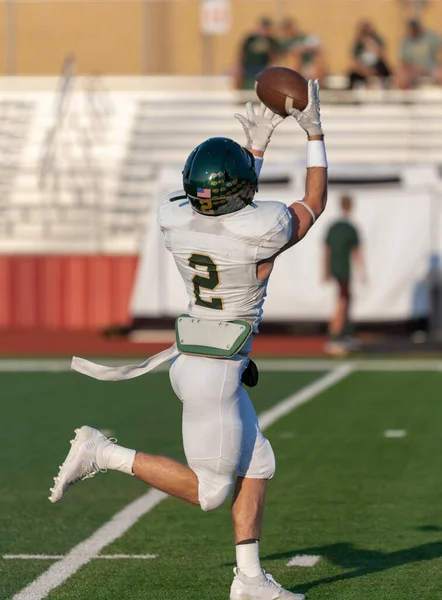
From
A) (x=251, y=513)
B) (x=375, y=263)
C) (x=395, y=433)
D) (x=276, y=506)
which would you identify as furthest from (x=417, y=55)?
(x=251, y=513)

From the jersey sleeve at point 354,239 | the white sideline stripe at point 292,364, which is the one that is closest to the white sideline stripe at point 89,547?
the white sideline stripe at point 292,364

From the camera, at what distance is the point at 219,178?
548 centimetres

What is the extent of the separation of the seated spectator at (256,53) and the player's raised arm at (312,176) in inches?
711

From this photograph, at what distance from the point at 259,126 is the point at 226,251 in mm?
861

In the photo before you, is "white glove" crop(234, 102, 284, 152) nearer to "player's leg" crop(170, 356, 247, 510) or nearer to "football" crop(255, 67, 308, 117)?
"football" crop(255, 67, 308, 117)

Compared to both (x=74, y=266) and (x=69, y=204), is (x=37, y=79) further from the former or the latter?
(x=74, y=266)

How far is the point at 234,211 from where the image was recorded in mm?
5594

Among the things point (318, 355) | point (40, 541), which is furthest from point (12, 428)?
point (318, 355)

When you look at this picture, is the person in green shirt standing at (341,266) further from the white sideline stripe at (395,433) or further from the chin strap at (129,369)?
the chin strap at (129,369)

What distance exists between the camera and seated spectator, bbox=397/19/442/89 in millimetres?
24281

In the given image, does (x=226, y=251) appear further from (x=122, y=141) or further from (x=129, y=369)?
(x=122, y=141)

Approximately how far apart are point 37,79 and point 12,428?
52.2 feet

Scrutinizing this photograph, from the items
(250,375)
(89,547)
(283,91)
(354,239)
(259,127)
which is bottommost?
(354,239)

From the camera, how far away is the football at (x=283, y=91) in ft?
19.9
